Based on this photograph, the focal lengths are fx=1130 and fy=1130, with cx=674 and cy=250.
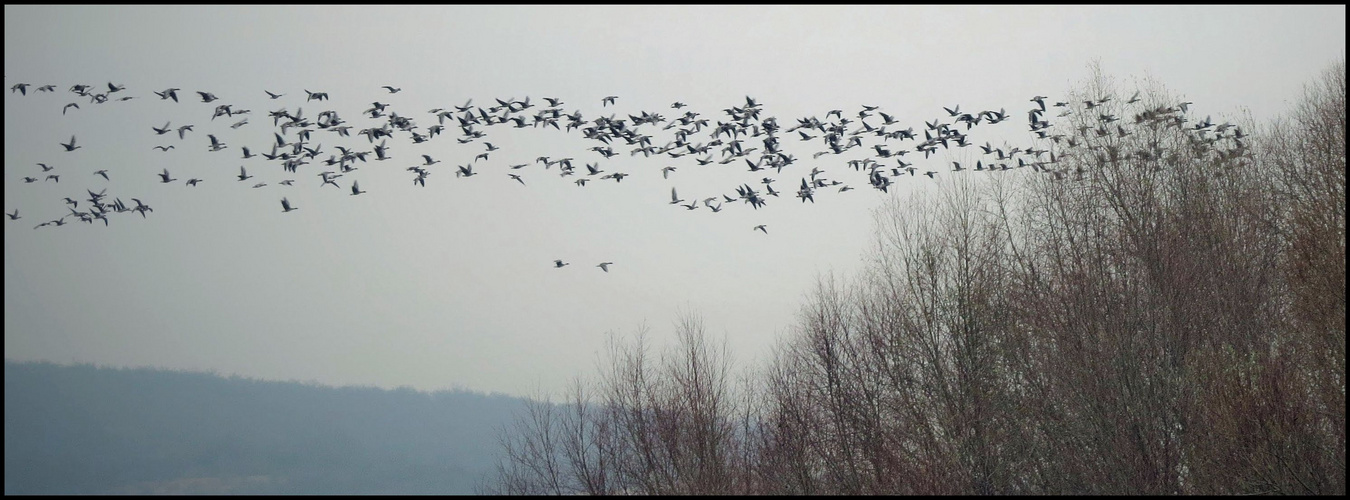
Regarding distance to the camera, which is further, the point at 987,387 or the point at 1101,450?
the point at 987,387

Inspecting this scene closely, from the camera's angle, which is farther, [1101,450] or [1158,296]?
[1158,296]

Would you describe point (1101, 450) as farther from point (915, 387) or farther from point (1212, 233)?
A: point (1212, 233)

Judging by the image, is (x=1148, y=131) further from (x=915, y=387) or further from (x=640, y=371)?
(x=640, y=371)

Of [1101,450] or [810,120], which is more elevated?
[810,120]

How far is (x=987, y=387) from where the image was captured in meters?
26.3

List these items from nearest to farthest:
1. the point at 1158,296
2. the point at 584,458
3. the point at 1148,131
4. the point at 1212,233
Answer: the point at 1158,296 < the point at 1212,233 < the point at 1148,131 < the point at 584,458

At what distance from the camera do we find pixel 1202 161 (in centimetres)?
2947

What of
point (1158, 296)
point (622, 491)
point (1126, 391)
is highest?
point (1158, 296)

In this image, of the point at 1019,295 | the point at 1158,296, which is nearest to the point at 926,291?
the point at 1019,295

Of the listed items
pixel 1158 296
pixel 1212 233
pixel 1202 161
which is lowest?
pixel 1158 296

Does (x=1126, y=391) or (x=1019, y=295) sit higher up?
(x=1019, y=295)

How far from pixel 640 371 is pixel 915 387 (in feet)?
32.8

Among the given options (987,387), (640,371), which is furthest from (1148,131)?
(640,371)

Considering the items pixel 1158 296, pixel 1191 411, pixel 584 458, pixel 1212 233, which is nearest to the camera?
pixel 1191 411
